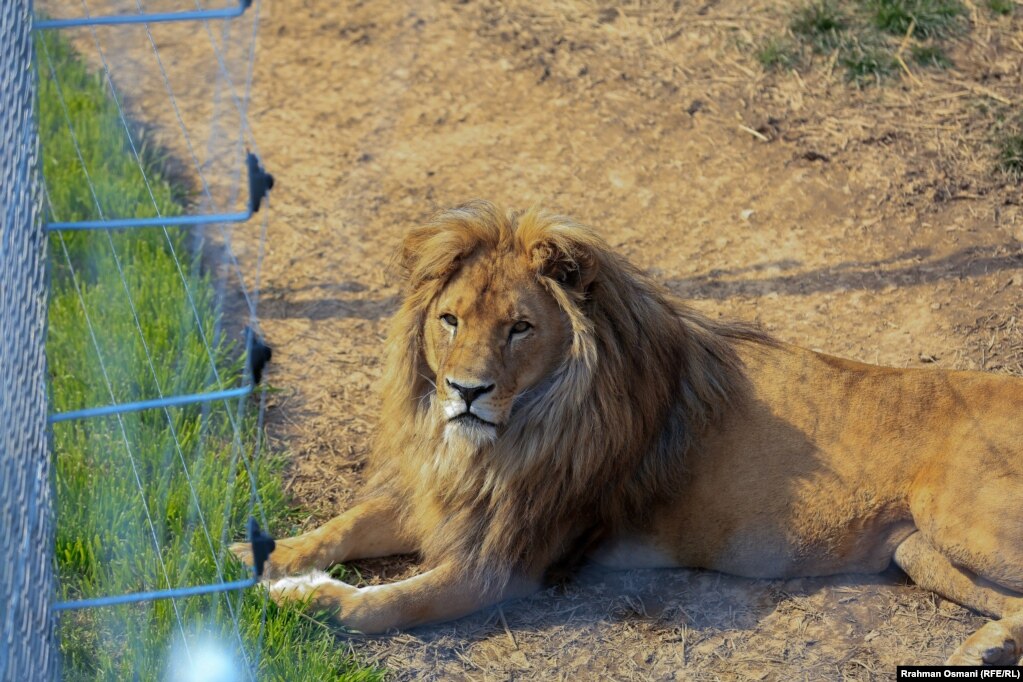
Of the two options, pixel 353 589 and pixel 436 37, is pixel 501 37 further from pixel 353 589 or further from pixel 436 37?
Answer: pixel 353 589

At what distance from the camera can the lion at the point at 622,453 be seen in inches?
145

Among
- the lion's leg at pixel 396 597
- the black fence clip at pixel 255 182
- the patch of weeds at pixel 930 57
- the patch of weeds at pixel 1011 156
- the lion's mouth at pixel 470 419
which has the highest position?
the patch of weeds at pixel 930 57

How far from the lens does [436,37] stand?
22.5ft

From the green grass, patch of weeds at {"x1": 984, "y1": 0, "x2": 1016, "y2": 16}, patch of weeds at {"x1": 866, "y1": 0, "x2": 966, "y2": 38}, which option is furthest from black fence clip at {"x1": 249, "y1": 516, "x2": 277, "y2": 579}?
patch of weeds at {"x1": 984, "y1": 0, "x2": 1016, "y2": 16}

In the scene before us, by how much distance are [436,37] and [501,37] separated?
1.21 ft

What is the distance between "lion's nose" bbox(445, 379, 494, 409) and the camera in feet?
11.6

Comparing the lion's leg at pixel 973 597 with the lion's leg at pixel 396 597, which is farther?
the lion's leg at pixel 396 597

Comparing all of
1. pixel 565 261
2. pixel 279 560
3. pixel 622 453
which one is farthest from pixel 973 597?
pixel 279 560

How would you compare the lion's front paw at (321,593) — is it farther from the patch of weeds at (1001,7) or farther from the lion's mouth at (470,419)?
the patch of weeds at (1001,7)

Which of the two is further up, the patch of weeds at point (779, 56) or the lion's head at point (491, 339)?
the patch of weeds at point (779, 56)

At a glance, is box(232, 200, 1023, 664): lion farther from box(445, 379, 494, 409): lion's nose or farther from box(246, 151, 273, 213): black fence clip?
box(246, 151, 273, 213): black fence clip

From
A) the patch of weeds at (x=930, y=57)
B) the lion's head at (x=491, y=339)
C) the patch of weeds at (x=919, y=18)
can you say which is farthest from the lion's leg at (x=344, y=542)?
the patch of weeds at (x=919, y=18)

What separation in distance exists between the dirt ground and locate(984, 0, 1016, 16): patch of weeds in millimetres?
59

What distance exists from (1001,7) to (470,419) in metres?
4.48
